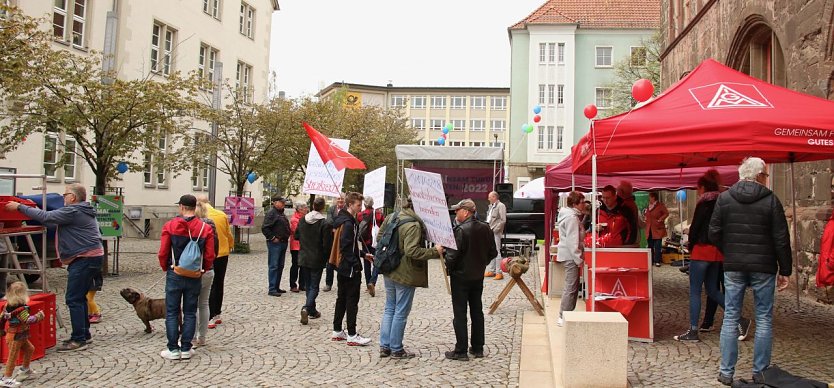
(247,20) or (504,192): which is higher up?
(247,20)

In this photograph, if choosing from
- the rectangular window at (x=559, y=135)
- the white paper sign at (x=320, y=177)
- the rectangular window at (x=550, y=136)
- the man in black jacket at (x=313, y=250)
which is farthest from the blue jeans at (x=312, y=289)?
the rectangular window at (x=559, y=135)

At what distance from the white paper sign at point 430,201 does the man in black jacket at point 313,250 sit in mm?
2184

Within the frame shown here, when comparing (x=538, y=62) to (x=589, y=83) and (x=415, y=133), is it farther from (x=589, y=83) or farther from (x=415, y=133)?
(x=415, y=133)

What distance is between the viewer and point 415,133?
5028 cm

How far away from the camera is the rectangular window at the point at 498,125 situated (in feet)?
267

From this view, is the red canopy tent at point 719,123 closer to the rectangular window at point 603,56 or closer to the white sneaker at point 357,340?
the white sneaker at point 357,340

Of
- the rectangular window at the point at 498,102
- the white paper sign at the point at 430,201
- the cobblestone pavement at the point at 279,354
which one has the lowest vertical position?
the cobblestone pavement at the point at 279,354

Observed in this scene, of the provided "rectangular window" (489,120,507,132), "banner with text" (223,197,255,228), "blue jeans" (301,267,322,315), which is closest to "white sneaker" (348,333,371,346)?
"blue jeans" (301,267,322,315)

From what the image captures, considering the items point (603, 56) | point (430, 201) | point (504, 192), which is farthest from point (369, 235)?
point (603, 56)

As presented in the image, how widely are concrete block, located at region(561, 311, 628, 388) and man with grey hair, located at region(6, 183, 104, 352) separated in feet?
16.9

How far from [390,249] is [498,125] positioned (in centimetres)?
7610

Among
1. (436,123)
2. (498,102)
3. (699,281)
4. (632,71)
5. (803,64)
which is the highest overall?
(498,102)

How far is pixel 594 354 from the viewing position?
5.38 meters

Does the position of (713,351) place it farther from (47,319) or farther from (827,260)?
(47,319)
